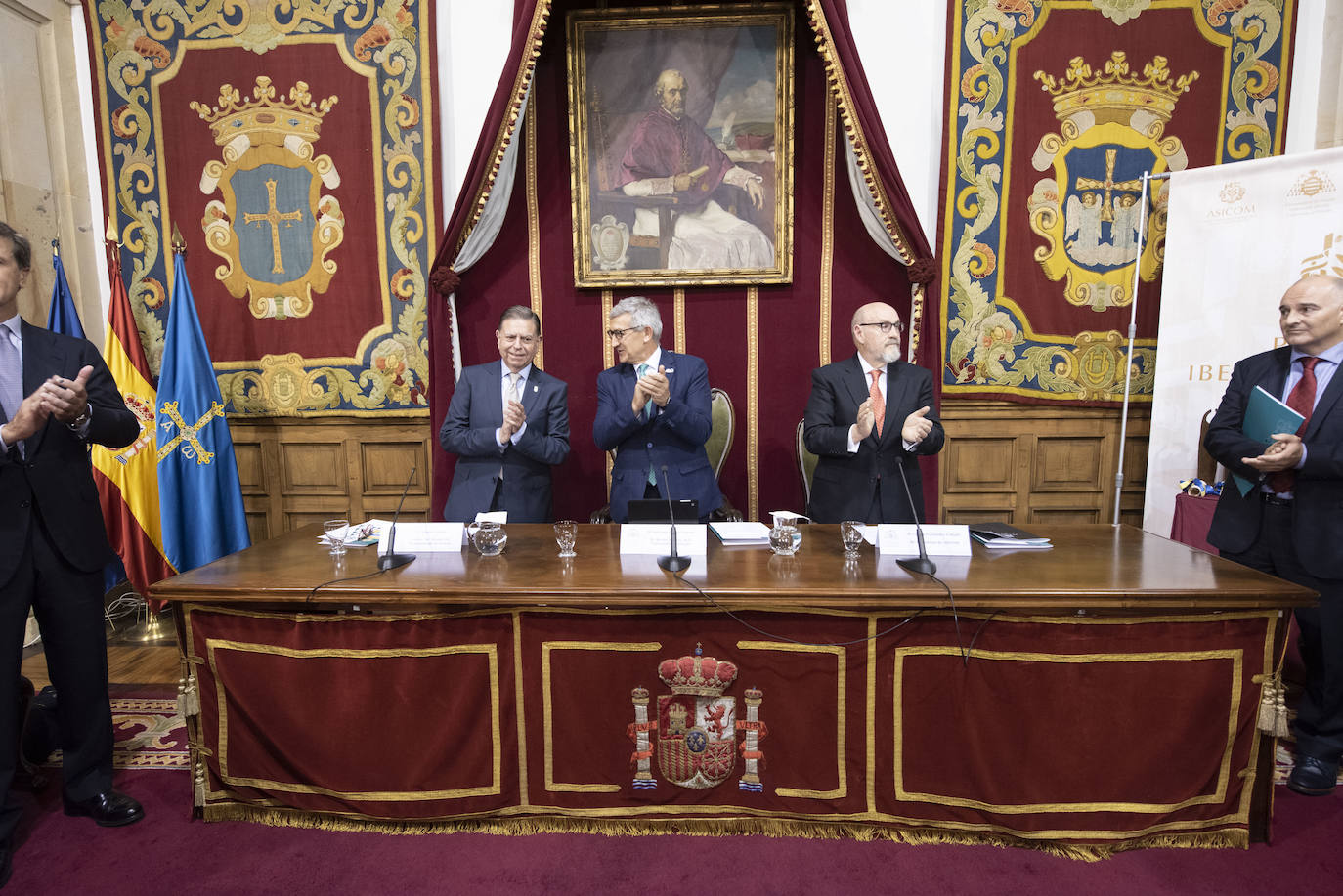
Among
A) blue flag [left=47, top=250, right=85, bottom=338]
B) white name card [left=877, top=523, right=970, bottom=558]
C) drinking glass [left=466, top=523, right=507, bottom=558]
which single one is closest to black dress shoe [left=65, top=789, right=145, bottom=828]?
drinking glass [left=466, top=523, right=507, bottom=558]

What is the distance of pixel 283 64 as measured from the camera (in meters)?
3.75

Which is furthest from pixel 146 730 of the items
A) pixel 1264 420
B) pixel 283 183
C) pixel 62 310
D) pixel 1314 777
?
pixel 1264 420

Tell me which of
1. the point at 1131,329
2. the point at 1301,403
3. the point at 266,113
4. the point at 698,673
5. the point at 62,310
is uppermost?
the point at 266,113

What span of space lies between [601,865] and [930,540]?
125 cm

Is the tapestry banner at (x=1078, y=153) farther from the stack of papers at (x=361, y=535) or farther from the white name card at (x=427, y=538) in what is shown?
the stack of papers at (x=361, y=535)

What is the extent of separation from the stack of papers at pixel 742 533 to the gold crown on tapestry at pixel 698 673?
481mm

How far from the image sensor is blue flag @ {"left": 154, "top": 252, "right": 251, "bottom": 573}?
3510 mm

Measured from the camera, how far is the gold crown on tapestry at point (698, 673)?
1896 mm

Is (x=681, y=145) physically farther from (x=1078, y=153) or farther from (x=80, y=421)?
(x=80, y=421)

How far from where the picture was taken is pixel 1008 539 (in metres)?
2.26

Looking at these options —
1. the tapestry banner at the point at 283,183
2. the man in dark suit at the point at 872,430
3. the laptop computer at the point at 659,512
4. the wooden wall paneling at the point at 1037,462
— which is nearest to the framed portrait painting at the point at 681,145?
the tapestry banner at the point at 283,183

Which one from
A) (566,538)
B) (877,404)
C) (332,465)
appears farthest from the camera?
(332,465)

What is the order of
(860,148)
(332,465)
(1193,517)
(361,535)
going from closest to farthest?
(361,535) < (1193,517) < (860,148) < (332,465)

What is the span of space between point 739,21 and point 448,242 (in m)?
1.79
